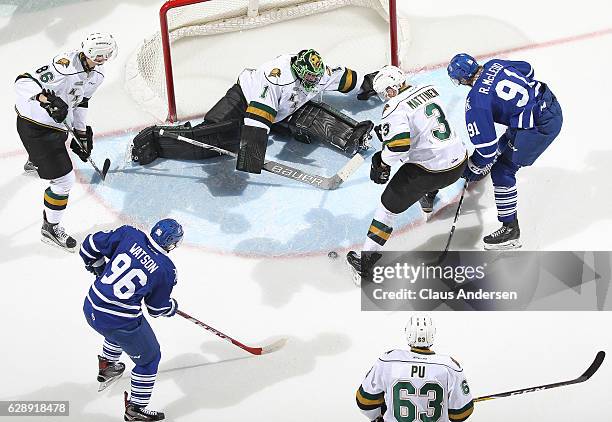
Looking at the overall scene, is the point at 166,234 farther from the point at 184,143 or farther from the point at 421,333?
the point at 184,143

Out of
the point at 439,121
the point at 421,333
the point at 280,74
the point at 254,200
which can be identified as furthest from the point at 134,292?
the point at 280,74

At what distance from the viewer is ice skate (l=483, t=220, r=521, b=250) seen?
20.2ft

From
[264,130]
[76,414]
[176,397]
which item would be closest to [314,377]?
[176,397]

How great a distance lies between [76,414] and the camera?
548cm

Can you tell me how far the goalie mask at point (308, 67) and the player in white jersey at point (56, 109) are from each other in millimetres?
884

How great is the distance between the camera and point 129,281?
5230mm

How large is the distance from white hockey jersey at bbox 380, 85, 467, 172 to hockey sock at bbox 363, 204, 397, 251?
9.9 inches

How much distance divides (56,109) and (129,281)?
1.17 metres

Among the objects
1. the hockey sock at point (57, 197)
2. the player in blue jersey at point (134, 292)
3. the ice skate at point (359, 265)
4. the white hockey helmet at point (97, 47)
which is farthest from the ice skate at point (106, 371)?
the white hockey helmet at point (97, 47)

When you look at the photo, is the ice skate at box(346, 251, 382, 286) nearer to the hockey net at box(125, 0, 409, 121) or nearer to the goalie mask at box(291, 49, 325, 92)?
the goalie mask at box(291, 49, 325, 92)

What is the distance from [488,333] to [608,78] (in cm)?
199

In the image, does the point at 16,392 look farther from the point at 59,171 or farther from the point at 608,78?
the point at 608,78

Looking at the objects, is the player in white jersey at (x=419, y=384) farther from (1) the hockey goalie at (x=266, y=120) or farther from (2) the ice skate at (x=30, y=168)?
(2) the ice skate at (x=30, y=168)

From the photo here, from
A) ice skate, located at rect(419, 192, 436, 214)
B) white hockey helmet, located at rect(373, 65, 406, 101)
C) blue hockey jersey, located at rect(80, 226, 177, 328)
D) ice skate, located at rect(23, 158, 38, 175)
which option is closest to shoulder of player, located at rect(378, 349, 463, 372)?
blue hockey jersey, located at rect(80, 226, 177, 328)
